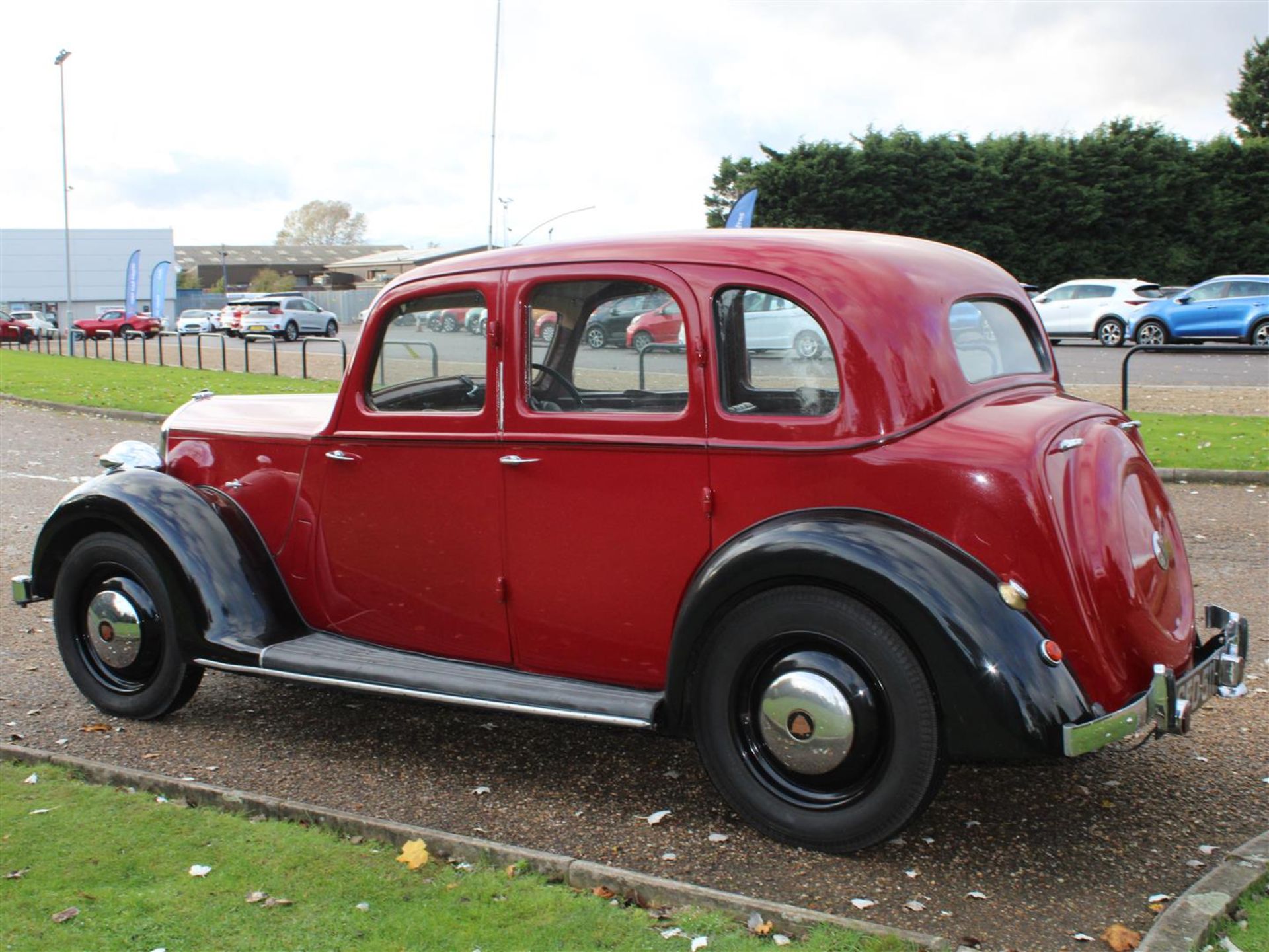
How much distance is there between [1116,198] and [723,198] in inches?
530

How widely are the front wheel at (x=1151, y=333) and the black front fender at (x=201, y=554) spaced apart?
939 inches

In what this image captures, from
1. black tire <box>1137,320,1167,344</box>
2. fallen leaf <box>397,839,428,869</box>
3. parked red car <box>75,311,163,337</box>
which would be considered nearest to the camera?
fallen leaf <box>397,839,428,869</box>

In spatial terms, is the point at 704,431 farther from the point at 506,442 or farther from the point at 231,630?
the point at 231,630

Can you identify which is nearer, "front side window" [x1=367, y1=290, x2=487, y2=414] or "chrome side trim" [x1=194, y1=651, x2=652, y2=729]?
"chrome side trim" [x1=194, y1=651, x2=652, y2=729]

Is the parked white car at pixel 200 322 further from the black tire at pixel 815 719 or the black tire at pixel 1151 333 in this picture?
the black tire at pixel 815 719

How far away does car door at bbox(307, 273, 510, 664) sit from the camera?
460 centimetres

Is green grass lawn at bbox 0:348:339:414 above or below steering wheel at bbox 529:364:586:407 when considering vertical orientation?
below

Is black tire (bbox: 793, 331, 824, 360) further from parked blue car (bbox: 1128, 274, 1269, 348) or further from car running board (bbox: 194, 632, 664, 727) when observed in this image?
parked blue car (bbox: 1128, 274, 1269, 348)

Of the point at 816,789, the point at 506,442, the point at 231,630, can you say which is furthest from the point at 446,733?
the point at 816,789

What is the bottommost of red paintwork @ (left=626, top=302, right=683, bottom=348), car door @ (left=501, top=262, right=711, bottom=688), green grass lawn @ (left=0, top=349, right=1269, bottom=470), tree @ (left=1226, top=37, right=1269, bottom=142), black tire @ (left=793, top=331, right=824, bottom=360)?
green grass lawn @ (left=0, top=349, right=1269, bottom=470)

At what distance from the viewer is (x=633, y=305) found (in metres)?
4.39

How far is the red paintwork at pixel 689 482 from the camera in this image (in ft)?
12.2

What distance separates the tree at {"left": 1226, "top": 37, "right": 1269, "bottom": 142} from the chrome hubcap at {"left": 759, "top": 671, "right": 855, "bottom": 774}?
61.0 metres

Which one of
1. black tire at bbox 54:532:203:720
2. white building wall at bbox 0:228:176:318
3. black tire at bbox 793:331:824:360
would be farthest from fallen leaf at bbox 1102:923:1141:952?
white building wall at bbox 0:228:176:318
